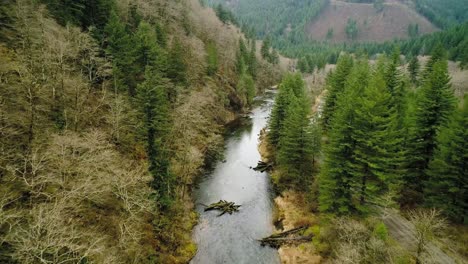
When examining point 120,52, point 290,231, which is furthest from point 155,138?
point 290,231

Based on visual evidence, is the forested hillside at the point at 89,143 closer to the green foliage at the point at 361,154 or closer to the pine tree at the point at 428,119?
the green foliage at the point at 361,154

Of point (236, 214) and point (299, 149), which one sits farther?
point (299, 149)

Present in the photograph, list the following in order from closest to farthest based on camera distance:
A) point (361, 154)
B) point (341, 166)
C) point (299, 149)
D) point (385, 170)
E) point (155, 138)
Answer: point (361, 154) < point (385, 170) < point (341, 166) < point (155, 138) < point (299, 149)

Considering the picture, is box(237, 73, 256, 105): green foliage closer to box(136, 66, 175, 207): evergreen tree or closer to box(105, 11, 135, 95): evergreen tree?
box(105, 11, 135, 95): evergreen tree

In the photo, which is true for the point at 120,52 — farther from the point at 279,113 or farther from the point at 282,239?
the point at 282,239

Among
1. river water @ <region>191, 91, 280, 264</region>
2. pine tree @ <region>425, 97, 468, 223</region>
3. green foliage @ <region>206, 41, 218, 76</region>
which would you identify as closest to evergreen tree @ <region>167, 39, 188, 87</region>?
river water @ <region>191, 91, 280, 264</region>

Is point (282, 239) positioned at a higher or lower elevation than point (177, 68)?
lower
